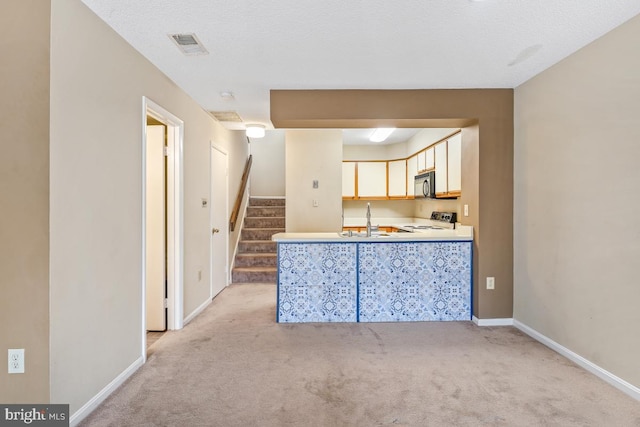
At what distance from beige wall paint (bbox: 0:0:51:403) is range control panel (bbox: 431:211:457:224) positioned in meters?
4.51

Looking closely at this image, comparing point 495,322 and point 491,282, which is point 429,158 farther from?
point 495,322

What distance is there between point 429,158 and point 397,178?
140 cm

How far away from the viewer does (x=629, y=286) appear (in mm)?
2111

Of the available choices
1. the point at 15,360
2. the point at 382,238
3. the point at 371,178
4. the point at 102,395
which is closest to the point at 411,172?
the point at 371,178

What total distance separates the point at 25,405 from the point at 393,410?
6.46 ft

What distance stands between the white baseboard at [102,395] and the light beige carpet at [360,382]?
0.12 feet

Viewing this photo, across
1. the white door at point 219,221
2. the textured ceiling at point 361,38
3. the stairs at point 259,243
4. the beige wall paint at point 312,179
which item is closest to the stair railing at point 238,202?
the white door at point 219,221

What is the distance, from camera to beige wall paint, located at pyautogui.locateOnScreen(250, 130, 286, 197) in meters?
7.52

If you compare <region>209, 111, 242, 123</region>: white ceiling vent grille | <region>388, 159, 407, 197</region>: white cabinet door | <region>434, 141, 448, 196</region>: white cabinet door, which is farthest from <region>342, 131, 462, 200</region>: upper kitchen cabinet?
<region>209, 111, 242, 123</region>: white ceiling vent grille

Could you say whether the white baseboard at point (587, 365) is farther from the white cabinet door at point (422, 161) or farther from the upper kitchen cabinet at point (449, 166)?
the white cabinet door at point (422, 161)

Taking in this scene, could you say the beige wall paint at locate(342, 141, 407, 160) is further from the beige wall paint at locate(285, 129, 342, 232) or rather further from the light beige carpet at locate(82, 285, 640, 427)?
the light beige carpet at locate(82, 285, 640, 427)

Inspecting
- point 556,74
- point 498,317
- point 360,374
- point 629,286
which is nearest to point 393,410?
point 360,374

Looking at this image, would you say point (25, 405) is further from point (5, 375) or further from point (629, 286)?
point (629, 286)

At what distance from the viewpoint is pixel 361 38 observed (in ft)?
7.47
